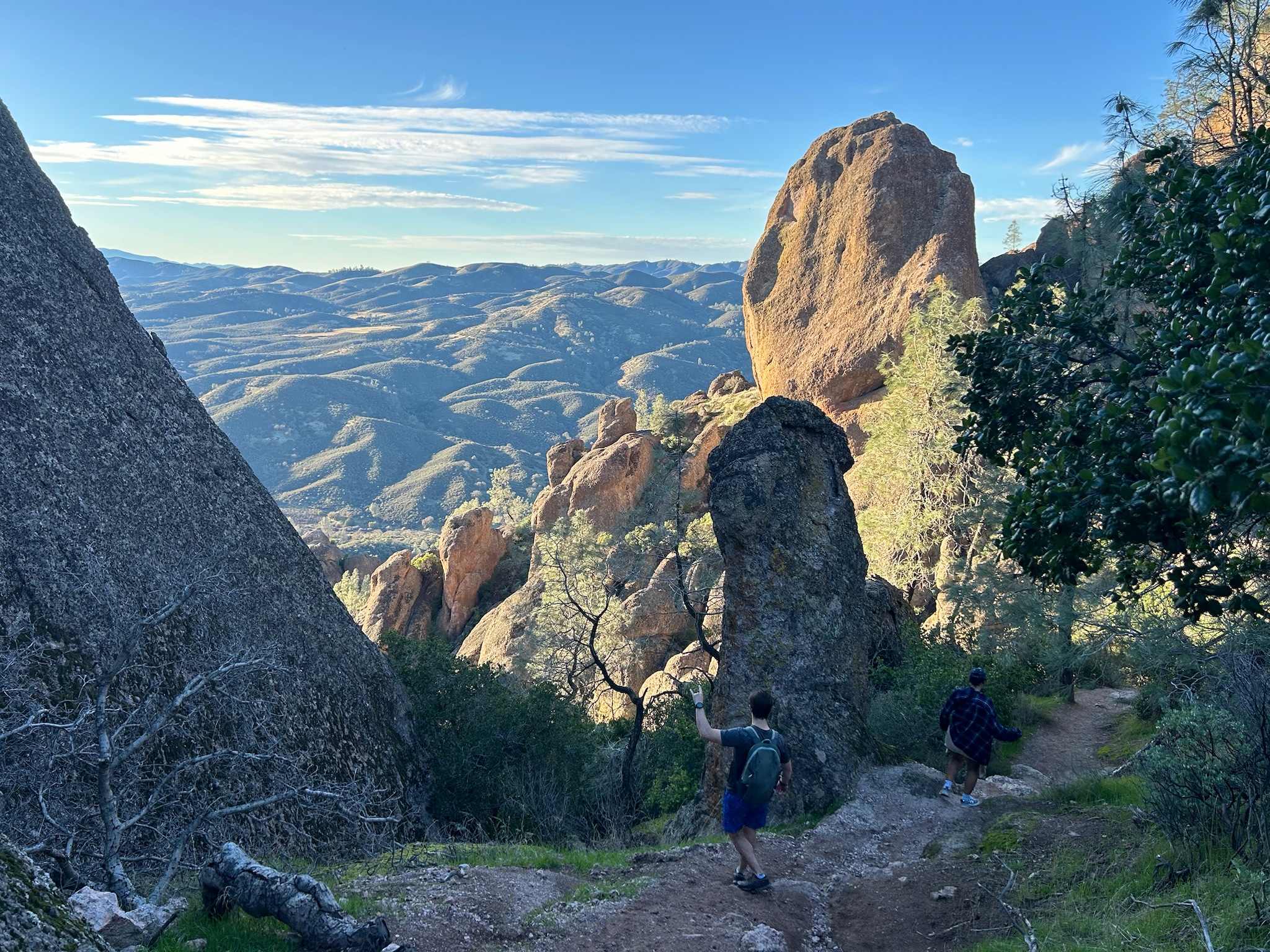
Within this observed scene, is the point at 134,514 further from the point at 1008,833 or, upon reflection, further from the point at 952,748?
the point at 1008,833

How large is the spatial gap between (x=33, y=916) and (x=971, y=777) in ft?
33.6

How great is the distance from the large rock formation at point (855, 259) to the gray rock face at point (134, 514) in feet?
93.8

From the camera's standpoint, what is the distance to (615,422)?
160 feet

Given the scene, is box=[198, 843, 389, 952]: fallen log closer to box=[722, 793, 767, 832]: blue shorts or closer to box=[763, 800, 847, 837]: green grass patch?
box=[722, 793, 767, 832]: blue shorts

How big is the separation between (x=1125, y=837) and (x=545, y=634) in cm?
2527

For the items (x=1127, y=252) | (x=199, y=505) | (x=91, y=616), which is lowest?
(x=91, y=616)

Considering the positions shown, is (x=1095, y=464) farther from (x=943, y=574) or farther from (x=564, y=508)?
(x=564, y=508)

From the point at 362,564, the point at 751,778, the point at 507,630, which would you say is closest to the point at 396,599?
the point at 507,630

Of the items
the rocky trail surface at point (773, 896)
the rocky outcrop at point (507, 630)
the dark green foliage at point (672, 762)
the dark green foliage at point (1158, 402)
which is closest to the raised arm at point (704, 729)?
the rocky trail surface at point (773, 896)

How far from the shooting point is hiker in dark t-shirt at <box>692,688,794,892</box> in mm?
7500

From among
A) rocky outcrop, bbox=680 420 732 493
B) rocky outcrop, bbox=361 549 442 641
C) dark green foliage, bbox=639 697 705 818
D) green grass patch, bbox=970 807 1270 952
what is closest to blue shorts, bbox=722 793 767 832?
green grass patch, bbox=970 807 1270 952

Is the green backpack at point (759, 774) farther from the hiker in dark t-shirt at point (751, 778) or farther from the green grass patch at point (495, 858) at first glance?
the green grass patch at point (495, 858)

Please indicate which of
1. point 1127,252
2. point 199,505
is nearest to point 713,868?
point 1127,252

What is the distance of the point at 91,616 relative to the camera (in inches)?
388
